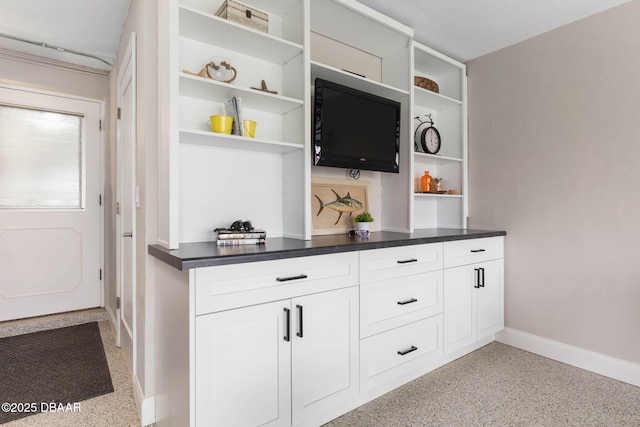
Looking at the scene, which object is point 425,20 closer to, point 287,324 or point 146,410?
point 287,324

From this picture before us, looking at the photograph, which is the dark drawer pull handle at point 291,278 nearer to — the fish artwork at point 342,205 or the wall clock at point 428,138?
the fish artwork at point 342,205

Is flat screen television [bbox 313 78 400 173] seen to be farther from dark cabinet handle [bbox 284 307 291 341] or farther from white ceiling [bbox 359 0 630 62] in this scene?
dark cabinet handle [bbox 284 307 291 341]

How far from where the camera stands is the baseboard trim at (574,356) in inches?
89.8

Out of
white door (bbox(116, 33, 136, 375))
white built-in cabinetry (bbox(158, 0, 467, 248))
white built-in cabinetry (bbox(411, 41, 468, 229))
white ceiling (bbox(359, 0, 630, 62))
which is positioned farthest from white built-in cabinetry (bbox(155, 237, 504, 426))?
white ceiling (bbox(359, 0, 630, 62))

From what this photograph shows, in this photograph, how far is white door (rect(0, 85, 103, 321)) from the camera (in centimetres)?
317

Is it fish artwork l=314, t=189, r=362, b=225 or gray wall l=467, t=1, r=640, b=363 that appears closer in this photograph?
gray wall l=467, t=1, r=640, b=363

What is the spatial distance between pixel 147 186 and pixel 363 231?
4.60 feet

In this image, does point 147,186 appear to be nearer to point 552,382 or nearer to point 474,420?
point 474,420

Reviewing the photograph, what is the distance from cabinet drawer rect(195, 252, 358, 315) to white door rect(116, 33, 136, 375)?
1.05 meters

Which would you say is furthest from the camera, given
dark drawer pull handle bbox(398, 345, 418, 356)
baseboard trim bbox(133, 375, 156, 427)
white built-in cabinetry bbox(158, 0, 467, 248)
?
dark drawer pull handle bbox(398, 345, 418, 356)

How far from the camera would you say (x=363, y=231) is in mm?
2434

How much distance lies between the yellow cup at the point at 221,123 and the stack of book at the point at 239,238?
55 cm

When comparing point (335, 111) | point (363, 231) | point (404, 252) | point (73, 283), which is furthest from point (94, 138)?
point (404, 252)

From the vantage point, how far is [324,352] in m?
1.70
